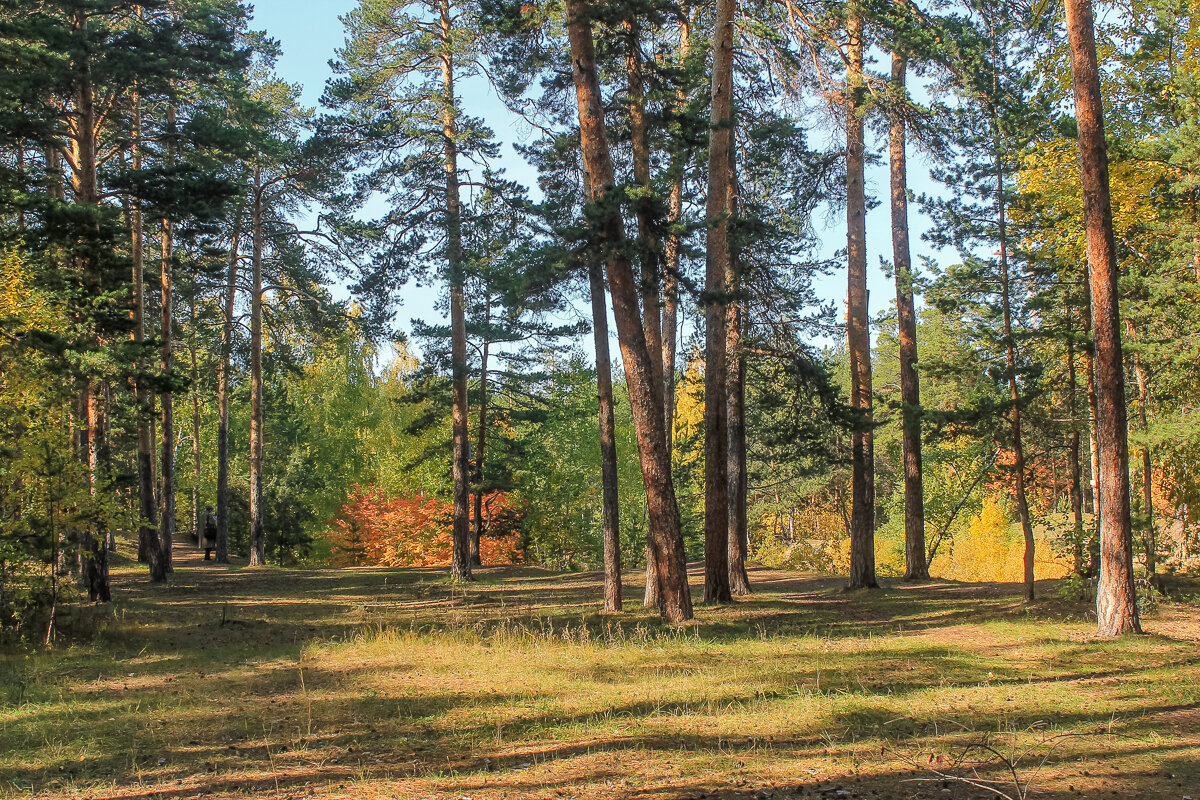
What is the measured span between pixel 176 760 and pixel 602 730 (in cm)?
314

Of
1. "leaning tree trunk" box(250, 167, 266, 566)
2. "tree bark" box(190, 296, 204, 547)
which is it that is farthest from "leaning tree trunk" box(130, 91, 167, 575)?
"tree bark" box(190, 296, 204, 547)

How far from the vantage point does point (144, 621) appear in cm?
1310

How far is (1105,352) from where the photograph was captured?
10.7m

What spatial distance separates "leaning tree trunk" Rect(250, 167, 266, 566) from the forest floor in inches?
435

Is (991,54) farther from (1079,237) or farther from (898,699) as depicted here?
(898,699)

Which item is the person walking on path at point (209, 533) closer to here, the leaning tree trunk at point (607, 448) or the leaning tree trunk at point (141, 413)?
the leaning tree trunk at point (141, 413)

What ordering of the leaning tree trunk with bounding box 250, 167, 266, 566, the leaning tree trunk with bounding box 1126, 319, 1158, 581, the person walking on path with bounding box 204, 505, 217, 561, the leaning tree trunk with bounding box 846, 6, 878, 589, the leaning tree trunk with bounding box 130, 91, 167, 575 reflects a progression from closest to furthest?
the leaning tree trunk with bounding box 1126, 319, 1158, 581 < the leaning tree trunk with bounding box 130, 91, 167, 575 < the leaning tree trunk with bounding box 846, 6, 878, 589 < the leaning tree trunk with bounding box 250, 167, 266, 566 < the person walking on path with bounding box 204, 505, 217, 561

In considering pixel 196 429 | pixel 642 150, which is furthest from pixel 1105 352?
pixel 196 429

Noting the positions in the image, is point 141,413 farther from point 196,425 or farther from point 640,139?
point 196,425

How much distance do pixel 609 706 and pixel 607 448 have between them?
256 inches

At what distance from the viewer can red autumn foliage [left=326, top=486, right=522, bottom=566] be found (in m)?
33.0

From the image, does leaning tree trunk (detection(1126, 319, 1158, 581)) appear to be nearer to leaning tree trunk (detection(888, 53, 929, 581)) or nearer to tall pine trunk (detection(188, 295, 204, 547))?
leaning tree trunk (detection(888, 53, 929, 581))

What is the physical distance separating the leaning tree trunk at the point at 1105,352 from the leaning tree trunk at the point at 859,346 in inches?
236

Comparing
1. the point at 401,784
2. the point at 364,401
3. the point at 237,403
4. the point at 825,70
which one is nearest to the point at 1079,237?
the point at 825,70
